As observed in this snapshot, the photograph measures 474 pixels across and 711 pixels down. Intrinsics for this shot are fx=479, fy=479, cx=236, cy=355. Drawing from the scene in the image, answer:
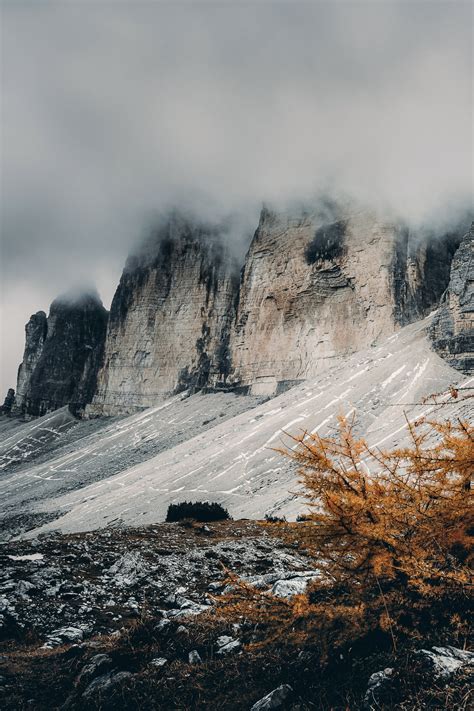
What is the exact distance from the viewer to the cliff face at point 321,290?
51062 millimetres

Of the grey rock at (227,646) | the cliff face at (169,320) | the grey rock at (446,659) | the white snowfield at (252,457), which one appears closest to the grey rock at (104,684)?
the grey rock at (227,646)

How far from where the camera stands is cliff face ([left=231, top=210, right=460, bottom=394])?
51.1 m

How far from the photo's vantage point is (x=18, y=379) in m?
108

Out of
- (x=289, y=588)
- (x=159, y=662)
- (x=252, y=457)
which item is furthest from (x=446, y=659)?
(x=252, y=457)

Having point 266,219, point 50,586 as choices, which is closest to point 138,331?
point 266,219

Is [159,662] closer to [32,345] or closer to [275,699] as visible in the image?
[275,699]

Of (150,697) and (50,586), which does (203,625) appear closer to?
(150,697)

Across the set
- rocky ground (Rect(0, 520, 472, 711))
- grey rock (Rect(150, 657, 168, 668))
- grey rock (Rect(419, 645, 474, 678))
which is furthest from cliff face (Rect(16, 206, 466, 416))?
grey rock (Rect(150, 657, 168, 668))

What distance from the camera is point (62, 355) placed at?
327ft

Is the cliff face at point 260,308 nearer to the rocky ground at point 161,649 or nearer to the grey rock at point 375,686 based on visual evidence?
the rocky ground at point 161,649

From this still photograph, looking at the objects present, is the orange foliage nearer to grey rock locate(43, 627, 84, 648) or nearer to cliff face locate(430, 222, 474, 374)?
grey rock locate(43, 627, 84, 648)

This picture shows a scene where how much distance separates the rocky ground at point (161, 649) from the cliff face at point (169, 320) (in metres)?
56.0

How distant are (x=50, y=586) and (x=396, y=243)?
169ft

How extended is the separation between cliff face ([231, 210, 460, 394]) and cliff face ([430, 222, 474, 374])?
1263 cm
